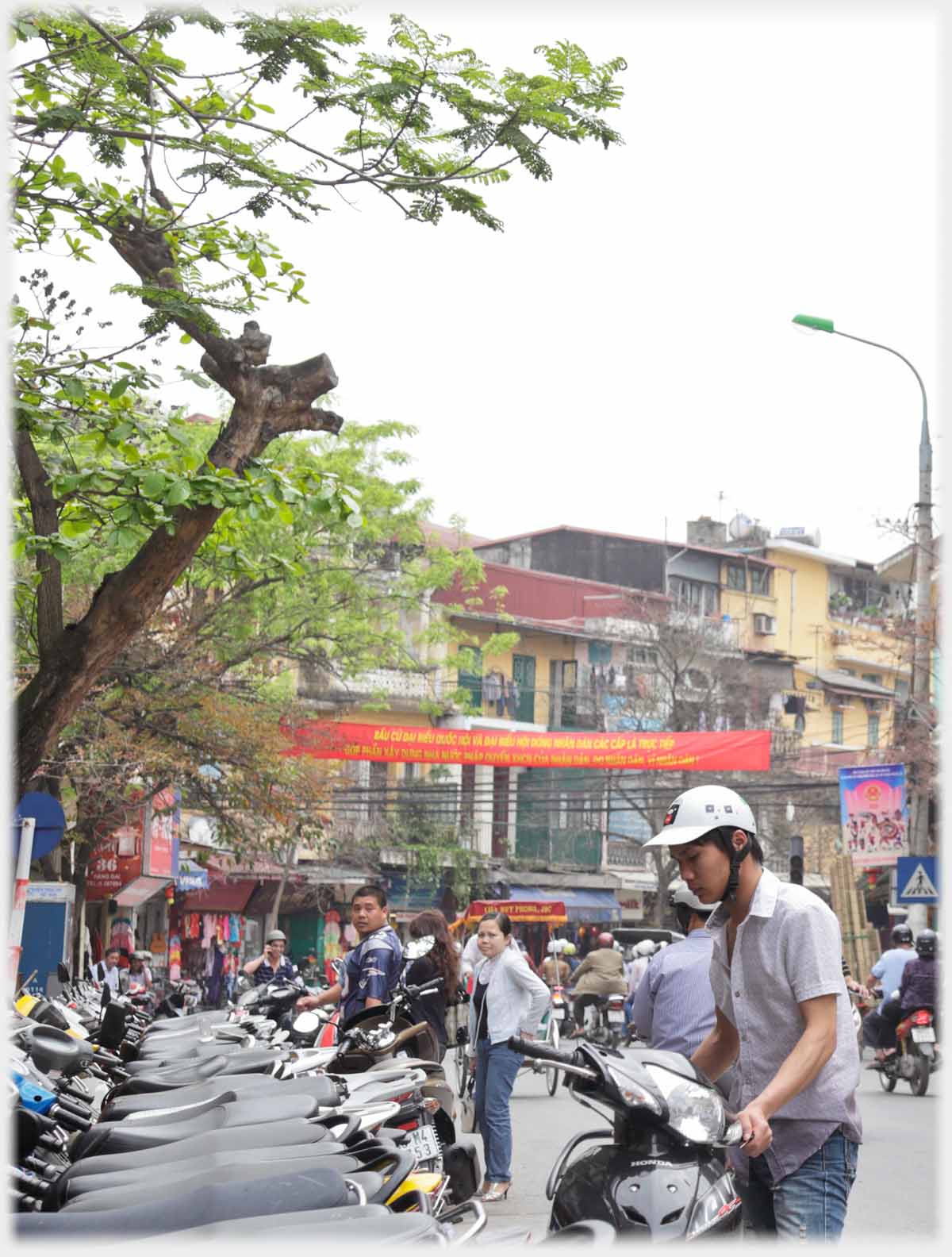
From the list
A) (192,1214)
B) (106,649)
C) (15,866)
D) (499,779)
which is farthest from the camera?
(499,779)

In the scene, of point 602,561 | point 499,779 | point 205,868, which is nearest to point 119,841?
point 205,868

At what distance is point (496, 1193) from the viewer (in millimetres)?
9828

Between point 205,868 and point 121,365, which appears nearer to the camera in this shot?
point 121,365

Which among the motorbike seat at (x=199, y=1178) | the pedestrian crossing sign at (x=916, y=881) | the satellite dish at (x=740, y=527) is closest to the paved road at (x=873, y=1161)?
the motorbike seat at (x=199, y=1178)

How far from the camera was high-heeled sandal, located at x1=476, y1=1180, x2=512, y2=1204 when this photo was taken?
9719 millimetres

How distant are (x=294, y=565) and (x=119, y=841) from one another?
16376 millimetres

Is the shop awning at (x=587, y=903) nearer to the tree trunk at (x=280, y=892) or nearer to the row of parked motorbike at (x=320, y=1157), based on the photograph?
the tree trunk at (x=280, y=892)

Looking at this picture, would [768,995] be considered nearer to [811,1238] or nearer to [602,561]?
[811,1238]

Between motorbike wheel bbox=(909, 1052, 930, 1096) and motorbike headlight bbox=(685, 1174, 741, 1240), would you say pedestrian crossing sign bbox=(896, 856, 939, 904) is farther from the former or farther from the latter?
motorbike headlight bbox=(685, 1174, 741, 1240)

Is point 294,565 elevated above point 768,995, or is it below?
above

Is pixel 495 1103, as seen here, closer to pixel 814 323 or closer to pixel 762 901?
pixel 762 901

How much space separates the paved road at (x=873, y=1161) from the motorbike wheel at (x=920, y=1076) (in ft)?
0.29

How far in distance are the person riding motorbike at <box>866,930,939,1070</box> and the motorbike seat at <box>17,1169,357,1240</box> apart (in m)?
14.4

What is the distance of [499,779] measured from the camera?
47.4m
